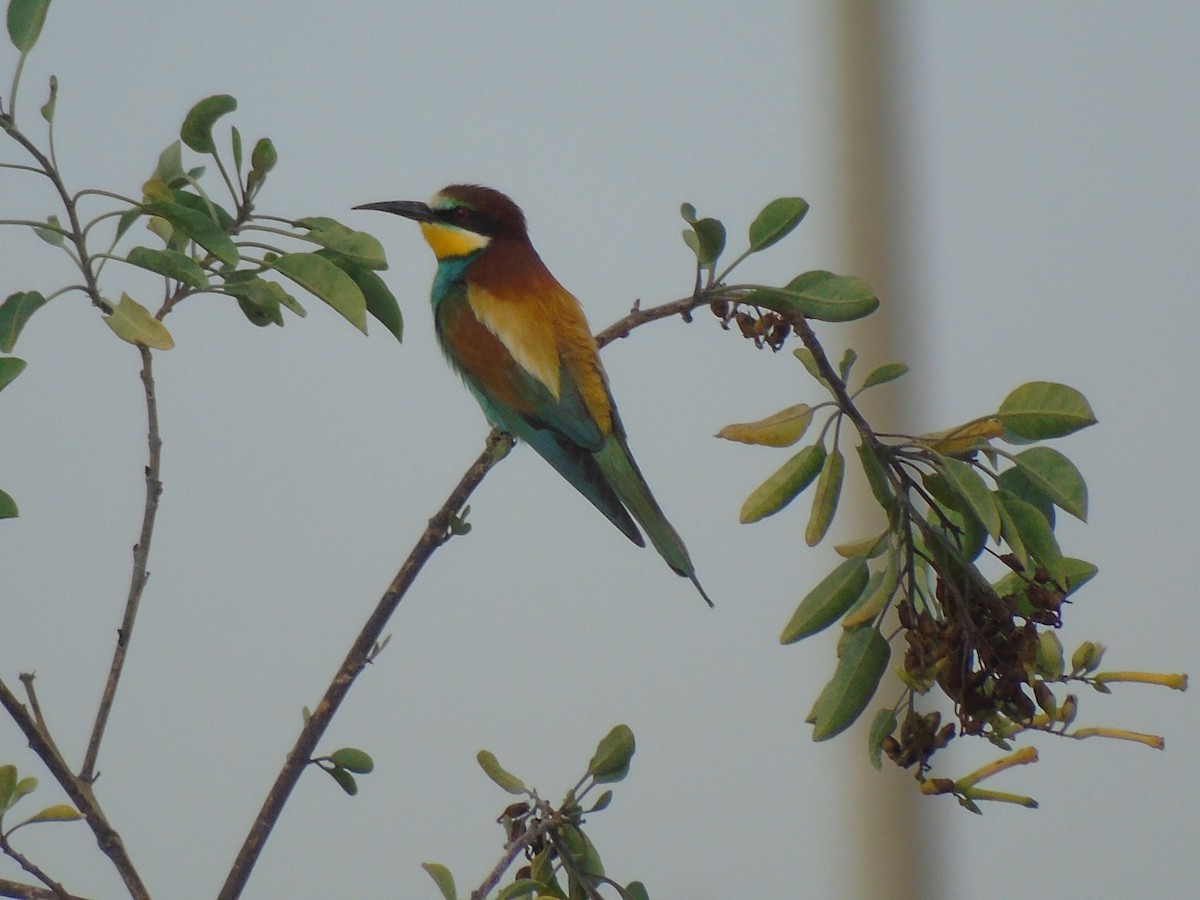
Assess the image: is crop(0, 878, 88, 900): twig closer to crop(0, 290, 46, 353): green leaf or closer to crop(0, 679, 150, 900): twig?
crop(0, 679, 150, 900): twig

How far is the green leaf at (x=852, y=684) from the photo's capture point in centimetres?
68

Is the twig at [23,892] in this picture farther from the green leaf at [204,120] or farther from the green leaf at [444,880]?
the green leaf at [204,120]

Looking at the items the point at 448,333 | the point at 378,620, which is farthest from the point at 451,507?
the point at 448,333

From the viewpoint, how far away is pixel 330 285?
1.93 ft

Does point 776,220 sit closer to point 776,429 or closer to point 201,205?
point 776,429

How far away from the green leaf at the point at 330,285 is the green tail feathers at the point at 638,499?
424 millimetres

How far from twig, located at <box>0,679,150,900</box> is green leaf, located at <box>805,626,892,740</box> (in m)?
0.36

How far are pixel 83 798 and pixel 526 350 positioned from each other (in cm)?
70

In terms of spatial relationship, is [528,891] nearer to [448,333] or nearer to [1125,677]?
[1125,677]

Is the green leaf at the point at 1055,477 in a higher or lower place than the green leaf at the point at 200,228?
lower

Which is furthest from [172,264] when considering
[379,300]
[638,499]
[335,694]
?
[638,499]

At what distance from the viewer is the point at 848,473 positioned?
6.30 ft

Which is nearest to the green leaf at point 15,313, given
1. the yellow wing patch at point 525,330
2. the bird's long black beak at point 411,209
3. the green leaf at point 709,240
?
the green leaf at point 709,240

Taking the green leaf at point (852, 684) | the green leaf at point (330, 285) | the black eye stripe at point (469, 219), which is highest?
the black eye stripe at point (469, 219)
